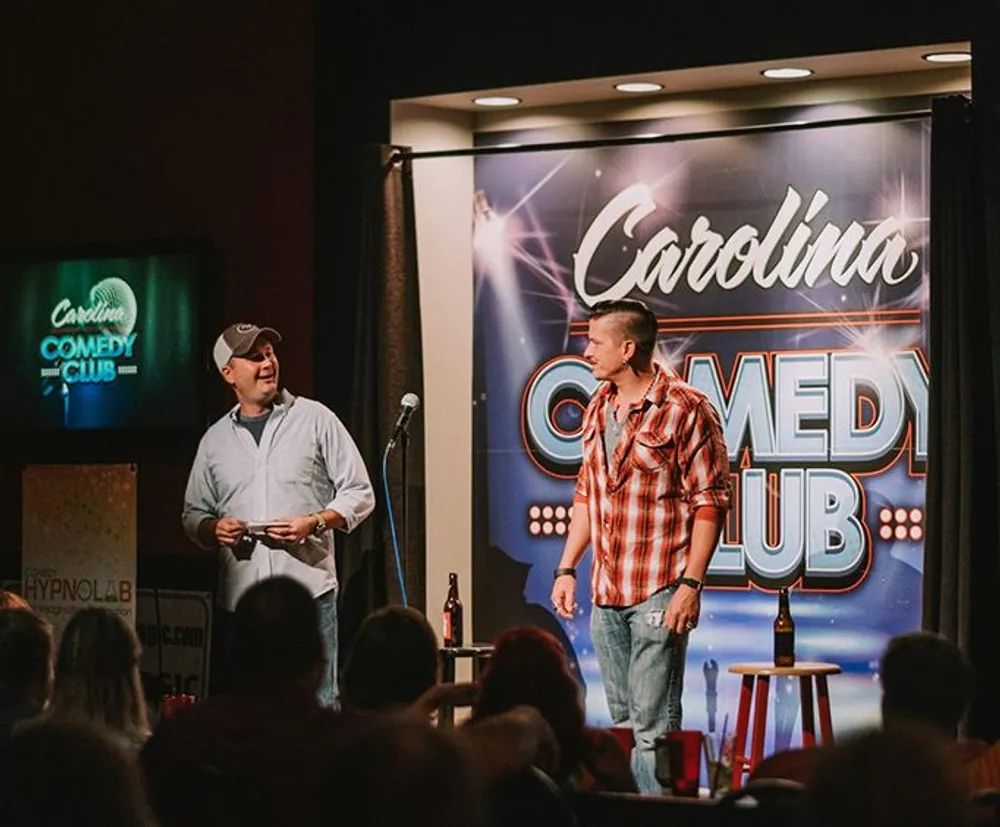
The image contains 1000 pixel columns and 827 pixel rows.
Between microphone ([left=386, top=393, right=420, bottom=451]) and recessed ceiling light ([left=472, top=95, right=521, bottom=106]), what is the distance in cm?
135

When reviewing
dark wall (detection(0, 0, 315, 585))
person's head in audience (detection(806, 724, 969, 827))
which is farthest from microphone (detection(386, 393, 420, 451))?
person's head in audience (detection(806, 724, 969, 827))

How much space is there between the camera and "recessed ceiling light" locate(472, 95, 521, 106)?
803cm

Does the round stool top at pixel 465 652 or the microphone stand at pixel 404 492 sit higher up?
the microphone stand at pixel 404 492

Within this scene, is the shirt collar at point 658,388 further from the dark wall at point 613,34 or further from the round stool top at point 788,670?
the dark wall at point 613,34

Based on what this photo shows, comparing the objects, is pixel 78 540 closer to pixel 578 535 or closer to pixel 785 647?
pixel 578 535

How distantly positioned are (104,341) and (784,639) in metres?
3.45

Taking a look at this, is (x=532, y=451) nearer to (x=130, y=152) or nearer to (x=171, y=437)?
(x=171, y=437)

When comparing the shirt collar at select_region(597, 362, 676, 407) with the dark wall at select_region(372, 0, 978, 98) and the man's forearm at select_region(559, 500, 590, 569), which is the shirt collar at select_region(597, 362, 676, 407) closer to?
the man's forearm at select_region(559, 500, 590, 569)

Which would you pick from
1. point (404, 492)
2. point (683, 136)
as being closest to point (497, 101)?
point (683, 136)

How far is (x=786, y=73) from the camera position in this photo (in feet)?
24.5

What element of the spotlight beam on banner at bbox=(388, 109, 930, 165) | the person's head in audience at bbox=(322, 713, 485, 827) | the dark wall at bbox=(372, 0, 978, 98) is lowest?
the person's head in audience at bbox=(322, 713, 485, 827)

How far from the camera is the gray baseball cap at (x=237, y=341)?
734cm

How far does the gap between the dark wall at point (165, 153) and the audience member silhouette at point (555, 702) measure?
446 cm

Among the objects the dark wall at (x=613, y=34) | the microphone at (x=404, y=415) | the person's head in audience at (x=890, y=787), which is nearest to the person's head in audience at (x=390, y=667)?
the person's head in audience at (x=890, y=787)
